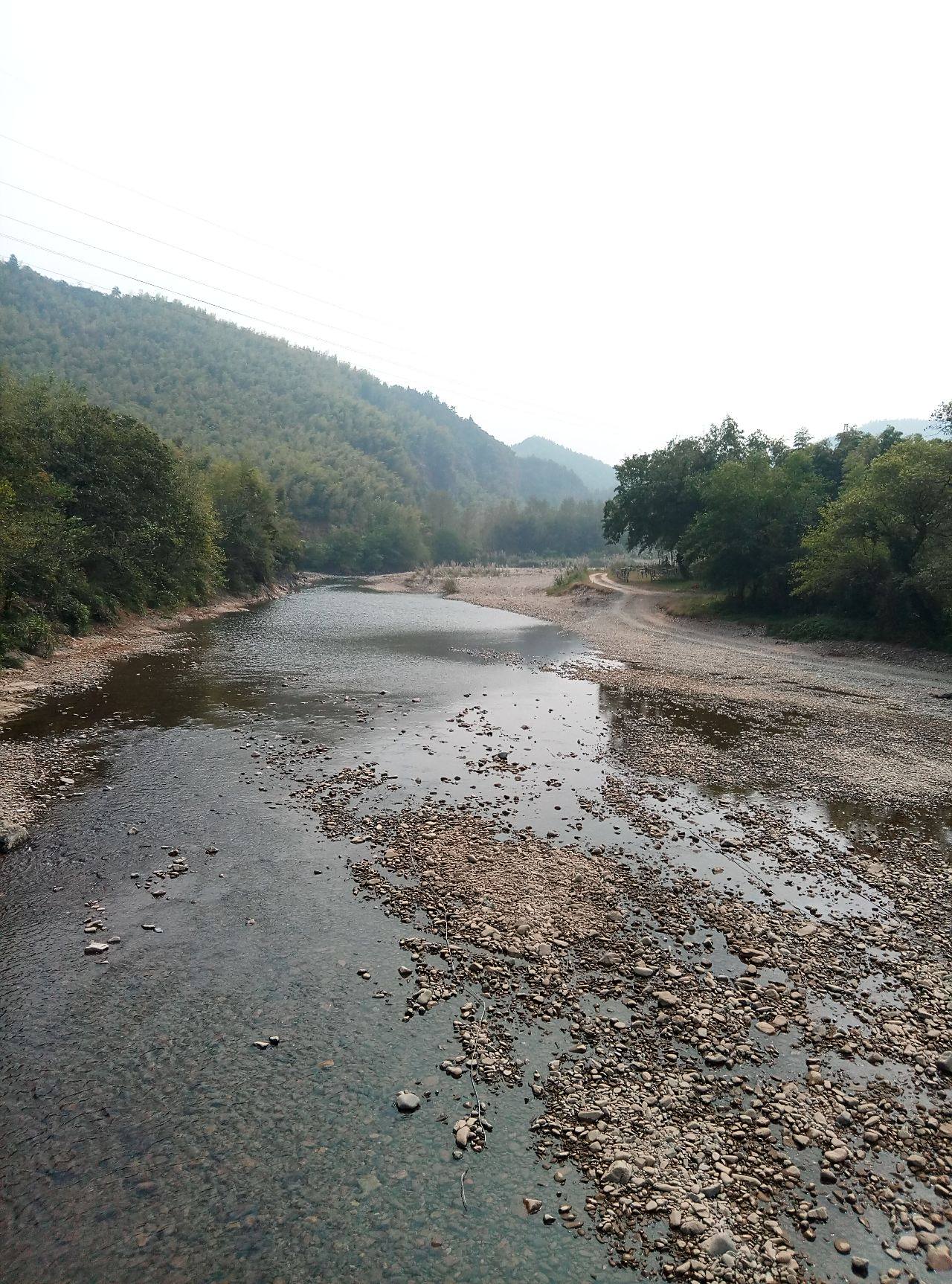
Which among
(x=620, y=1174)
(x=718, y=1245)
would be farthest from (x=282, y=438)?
(x=718, y=1245)

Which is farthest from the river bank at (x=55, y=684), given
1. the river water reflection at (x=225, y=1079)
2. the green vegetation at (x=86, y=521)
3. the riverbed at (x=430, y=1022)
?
the green vegetation at (x=86, y=521)

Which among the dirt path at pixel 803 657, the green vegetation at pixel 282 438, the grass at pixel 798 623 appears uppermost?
the green vegetation at pixel 282 438

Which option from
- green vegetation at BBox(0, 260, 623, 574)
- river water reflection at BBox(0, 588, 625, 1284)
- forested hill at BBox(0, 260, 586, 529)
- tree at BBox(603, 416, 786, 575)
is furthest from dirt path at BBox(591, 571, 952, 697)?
forested hill at BBox(0, 260, 586, 529)

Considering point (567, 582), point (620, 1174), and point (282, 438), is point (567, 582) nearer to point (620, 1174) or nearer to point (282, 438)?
point (620, 1174)

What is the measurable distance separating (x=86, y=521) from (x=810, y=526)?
41.4 metres

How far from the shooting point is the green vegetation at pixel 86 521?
25.1 metres

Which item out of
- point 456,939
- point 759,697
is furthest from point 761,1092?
point 759,697

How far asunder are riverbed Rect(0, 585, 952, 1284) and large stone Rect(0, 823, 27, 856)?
11.5 inches

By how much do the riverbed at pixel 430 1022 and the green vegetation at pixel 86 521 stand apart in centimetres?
1373

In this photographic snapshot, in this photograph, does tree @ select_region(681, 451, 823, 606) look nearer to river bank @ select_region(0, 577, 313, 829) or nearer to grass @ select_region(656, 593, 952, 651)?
grass @ select_region(656, 593, 952, 651)

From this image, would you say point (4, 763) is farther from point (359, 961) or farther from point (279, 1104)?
point (279, 1104)

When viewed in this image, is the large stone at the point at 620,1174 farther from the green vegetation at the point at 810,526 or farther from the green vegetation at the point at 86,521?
the green vegetation at the point at 810,526

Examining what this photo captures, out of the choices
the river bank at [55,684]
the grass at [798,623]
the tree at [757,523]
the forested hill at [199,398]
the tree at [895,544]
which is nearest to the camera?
the river bank at [55,684]

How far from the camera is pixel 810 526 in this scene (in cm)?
4047
